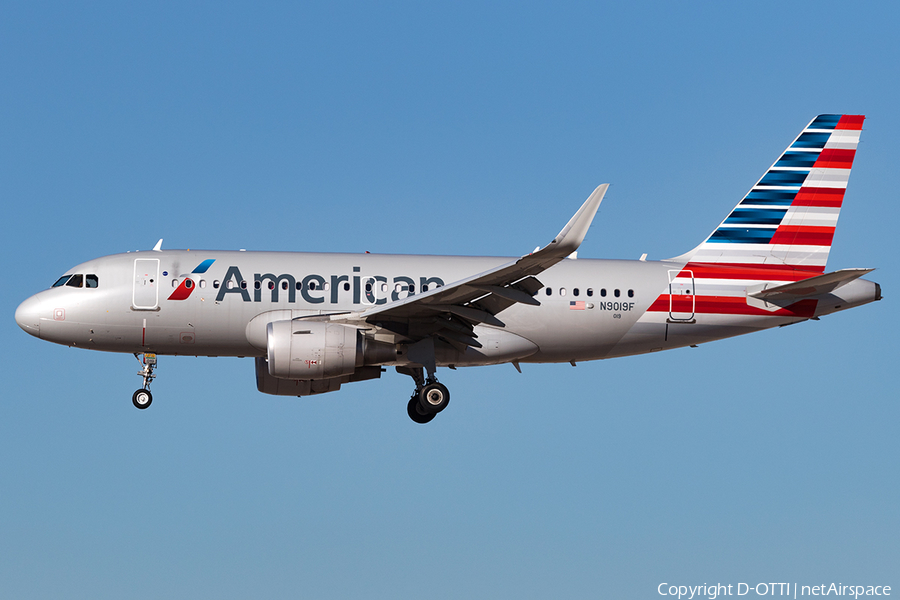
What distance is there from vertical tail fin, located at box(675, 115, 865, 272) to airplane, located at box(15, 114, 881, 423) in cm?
15

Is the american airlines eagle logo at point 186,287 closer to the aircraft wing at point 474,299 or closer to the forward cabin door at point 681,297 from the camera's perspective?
the aircraft wing at point 474,299

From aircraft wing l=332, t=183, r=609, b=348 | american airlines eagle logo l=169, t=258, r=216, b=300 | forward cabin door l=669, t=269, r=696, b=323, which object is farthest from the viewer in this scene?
forward cabin door l=669, t=269, r=696, b=323

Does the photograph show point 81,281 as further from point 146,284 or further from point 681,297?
point 681,297

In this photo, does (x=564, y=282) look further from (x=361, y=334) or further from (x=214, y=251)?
(x=214, y=251)

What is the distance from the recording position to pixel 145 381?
2827cm

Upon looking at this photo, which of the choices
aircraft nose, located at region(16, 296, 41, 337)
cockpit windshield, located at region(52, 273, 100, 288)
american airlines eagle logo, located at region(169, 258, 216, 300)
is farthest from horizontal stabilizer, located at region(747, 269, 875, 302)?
aircraft nose, located at region(16, 296, 41, 337)

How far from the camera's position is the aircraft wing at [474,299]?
22.0 metres

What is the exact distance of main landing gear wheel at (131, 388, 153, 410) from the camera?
92.2ft

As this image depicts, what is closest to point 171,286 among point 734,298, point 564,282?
point 564,282

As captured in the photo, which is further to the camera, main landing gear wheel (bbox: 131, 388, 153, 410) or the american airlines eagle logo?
main landing gear wheel (bbox: 131, 388, 153, 410)

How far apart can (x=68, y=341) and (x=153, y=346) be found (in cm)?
226

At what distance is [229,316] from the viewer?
27.0 metres

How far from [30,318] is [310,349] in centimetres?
777

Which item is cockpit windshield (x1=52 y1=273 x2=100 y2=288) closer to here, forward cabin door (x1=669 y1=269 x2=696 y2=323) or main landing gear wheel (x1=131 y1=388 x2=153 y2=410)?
main landing gear wheel (x1=131 y1=388 x2=153 y2=410)
